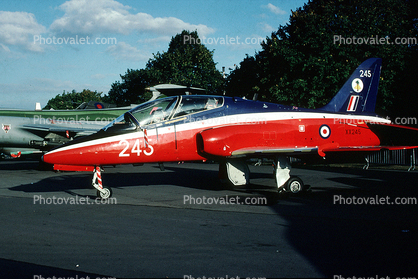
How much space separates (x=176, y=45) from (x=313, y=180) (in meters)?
63.5

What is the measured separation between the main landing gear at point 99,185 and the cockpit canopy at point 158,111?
1171 millimetres

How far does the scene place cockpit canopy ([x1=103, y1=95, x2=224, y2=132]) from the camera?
368 inches

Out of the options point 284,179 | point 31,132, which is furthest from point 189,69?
point 284,179

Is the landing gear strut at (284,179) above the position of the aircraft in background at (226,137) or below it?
below

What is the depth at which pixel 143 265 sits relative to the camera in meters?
4.52

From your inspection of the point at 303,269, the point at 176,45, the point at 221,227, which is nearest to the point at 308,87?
the point at 221,227

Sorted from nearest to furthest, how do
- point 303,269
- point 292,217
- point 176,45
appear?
point 303,269
point 292,217
point 176,45

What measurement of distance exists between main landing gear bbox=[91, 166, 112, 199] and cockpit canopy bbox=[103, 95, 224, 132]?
3.84 ft

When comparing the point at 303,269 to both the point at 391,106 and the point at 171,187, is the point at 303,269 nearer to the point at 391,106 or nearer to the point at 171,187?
the point at 171,187

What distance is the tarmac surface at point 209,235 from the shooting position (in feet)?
14.5
